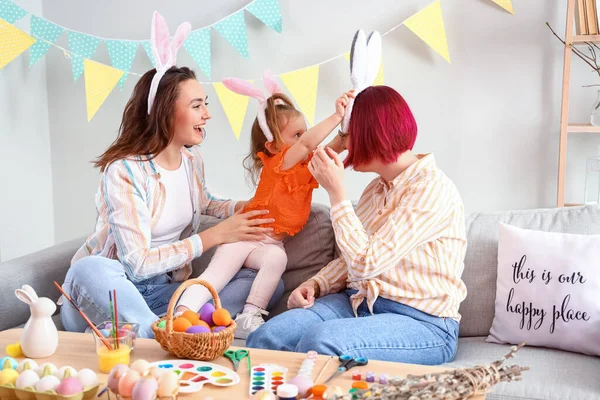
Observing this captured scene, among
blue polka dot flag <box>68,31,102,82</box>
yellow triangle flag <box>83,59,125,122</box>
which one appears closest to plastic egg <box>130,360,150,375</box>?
yellow triangle flag <box>83,59,125,122</box>

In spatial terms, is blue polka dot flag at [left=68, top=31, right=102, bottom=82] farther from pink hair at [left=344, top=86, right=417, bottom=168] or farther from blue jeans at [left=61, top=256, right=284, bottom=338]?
pink hair at [left=344, top=86, right=417, bottom=168]

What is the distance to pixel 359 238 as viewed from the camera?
1864 mm

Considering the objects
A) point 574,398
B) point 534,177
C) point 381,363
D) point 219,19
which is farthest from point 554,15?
point 381,363

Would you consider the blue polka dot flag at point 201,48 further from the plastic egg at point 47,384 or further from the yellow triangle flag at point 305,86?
the plastic egg at point 47,384

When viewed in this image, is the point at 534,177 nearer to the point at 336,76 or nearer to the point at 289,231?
the point at 336,76

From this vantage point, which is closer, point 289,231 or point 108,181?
point 108,181

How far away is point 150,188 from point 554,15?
1.82 m

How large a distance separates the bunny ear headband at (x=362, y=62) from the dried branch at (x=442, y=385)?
1.00m

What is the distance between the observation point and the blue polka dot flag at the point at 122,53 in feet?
10.8

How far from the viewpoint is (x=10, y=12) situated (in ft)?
10.3

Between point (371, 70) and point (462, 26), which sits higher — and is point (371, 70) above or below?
below

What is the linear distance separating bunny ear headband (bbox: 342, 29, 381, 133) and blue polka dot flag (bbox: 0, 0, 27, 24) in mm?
1776

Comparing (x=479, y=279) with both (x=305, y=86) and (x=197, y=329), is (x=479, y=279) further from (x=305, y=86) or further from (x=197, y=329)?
(x=305, y=86)

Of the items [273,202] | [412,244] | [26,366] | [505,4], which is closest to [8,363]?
[26,366]
